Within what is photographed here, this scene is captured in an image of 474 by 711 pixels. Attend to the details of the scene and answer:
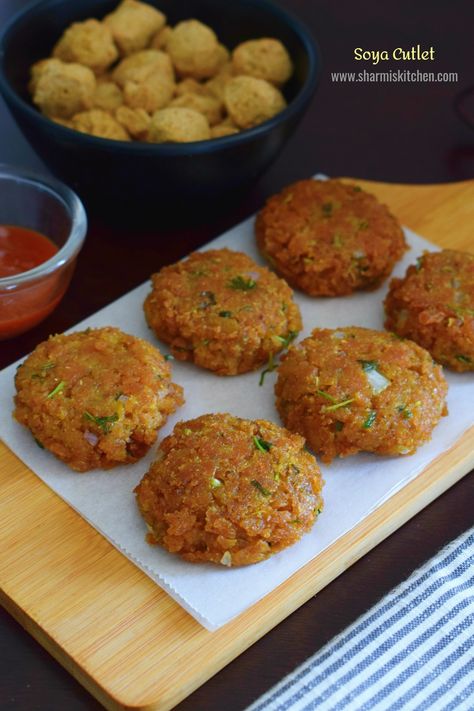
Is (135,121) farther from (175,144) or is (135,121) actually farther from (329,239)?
(329,239)

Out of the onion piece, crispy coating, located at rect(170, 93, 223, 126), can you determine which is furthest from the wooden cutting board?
crispy coating, located at rect(170, 93, 223, 126)

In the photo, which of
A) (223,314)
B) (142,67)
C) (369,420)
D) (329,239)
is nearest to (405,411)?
(369,420)

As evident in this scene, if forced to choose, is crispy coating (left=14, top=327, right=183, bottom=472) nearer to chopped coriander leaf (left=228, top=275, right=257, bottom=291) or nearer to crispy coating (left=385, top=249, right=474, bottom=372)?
chopped coriander leaf (left=228, top=275, right=257, bottom=291)

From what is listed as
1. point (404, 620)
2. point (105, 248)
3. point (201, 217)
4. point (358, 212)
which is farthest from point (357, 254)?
point (404, 620)

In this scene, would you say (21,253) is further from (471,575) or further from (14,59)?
(471,575)

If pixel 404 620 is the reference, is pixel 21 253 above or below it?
above
